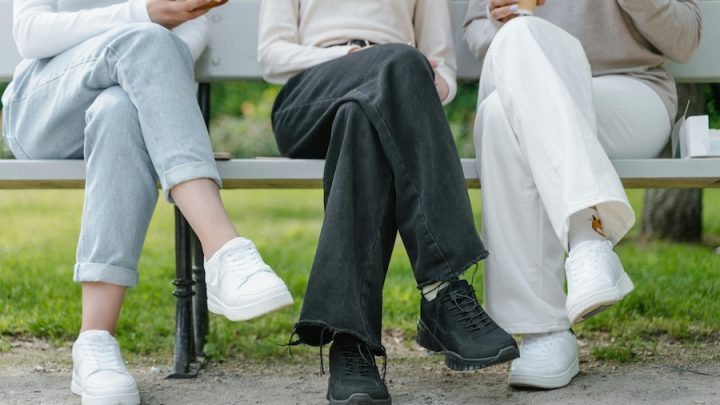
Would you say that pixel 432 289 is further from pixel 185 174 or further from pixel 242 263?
pixel 185 174

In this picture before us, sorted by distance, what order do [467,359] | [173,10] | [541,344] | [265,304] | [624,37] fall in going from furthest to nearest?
1. [624,37]
2. [173,10]
3. [541,344]
4. [467,359]
5. [265,304]

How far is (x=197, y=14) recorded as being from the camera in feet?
10.00

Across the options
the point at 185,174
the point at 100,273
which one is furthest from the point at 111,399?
the point at 185,174

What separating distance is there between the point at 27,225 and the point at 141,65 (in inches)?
244

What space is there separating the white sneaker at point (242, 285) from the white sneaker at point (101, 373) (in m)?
0.30

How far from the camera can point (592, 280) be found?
261 centimetres

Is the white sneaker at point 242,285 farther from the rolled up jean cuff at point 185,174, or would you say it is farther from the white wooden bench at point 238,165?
the white wooden bench at point 238,165

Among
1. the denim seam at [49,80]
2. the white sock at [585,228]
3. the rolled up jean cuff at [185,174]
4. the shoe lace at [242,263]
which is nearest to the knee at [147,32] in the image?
the denim seam at [49,80]

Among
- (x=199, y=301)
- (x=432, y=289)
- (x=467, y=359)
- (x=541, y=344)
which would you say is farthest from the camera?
(x=199, y=301)

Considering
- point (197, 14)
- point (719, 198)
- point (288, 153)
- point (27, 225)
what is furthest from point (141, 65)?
point (719, 198)

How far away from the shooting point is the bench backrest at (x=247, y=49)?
3807 millimetres

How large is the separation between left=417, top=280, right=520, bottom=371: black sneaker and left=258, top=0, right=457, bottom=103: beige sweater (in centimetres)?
89

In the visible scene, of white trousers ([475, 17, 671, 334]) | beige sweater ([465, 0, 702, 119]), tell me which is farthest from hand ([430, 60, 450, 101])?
white trousers ([475, 17, 671, 334])

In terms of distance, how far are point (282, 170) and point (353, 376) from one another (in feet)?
2.30
